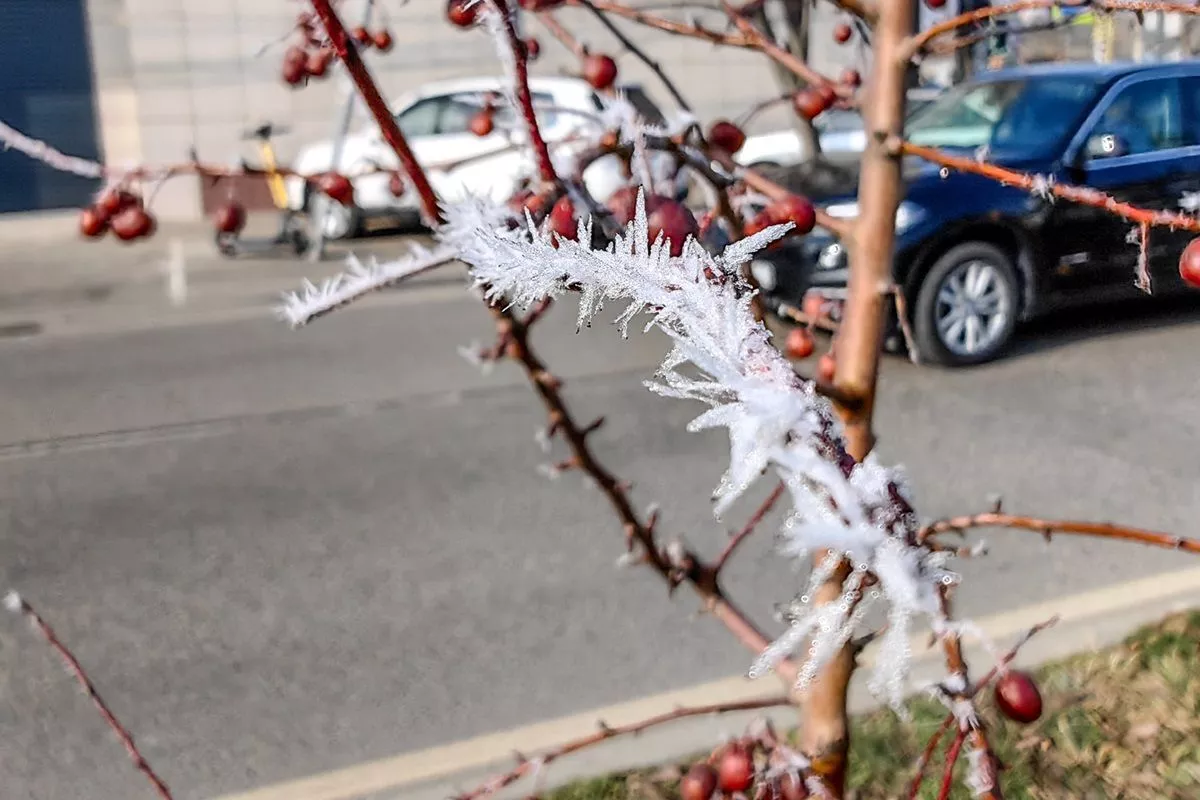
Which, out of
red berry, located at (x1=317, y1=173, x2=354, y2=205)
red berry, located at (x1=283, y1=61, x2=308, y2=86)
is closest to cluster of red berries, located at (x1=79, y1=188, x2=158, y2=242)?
red berry, located at (x1=283, y1=61, x2=308, y2=86)

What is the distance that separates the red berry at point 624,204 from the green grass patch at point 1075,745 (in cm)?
158

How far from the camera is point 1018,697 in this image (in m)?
1.09

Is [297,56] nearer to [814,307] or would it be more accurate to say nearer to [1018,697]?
[814,307]

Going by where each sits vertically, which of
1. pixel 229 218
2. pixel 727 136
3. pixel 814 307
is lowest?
pixel 814 307

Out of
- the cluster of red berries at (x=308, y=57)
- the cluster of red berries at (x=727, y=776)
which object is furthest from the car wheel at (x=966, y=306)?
the cluster of red berries at (x=727, y=776)

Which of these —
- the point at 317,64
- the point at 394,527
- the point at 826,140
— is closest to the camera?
the point at 317,64

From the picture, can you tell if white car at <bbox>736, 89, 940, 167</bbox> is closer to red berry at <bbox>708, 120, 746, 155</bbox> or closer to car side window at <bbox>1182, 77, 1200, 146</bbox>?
car side window at <bbox>1182, 77, 1200, 146</bbox>

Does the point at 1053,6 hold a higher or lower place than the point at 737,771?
higher

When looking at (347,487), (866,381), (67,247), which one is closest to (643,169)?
(866,381)

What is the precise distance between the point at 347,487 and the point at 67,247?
9.56 m

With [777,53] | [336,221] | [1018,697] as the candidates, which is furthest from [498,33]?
[336,221]

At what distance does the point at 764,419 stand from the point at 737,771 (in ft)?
3.05

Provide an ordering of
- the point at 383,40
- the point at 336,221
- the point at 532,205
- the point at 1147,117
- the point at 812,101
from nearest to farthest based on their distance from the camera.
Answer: the point at 532,205 < the point at 812,101 < the point at 383,40 < the point at 1147,117 < the point at 336,221

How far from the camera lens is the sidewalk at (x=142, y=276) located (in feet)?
29.1
